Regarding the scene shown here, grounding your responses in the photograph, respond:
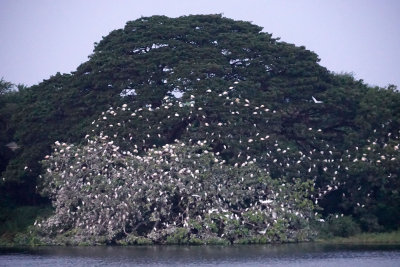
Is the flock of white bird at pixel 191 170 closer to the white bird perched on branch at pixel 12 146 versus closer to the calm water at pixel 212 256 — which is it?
the calm water at pixel 212 256

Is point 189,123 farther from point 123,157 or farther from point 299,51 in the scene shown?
point 299,51

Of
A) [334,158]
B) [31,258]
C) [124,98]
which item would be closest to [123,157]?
[124,98]

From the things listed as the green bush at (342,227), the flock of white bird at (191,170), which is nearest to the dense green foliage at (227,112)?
the flock of white bird at (191,170)

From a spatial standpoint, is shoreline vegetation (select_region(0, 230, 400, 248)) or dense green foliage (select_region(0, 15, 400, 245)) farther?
dense green foliage (select_region(0, 15, 400, 245))

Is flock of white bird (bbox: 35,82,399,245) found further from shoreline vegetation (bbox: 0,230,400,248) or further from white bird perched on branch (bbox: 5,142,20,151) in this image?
white bird perched on branch (bbox: 5,142,20,151)

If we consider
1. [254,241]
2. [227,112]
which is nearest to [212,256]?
[254,241]

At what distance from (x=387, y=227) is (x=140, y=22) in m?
17.3

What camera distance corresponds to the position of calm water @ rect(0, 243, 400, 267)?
2622 cm

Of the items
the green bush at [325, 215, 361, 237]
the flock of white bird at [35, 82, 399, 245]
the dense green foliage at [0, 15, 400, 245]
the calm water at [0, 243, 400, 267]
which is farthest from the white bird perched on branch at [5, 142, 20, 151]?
the green bush at [325, 215, 361, 237]

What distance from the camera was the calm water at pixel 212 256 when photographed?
86.0ft

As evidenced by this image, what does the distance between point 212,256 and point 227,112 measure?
914 cm

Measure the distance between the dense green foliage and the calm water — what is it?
4536 millimetres

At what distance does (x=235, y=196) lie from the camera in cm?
3284

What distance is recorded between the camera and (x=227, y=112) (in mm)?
35125
